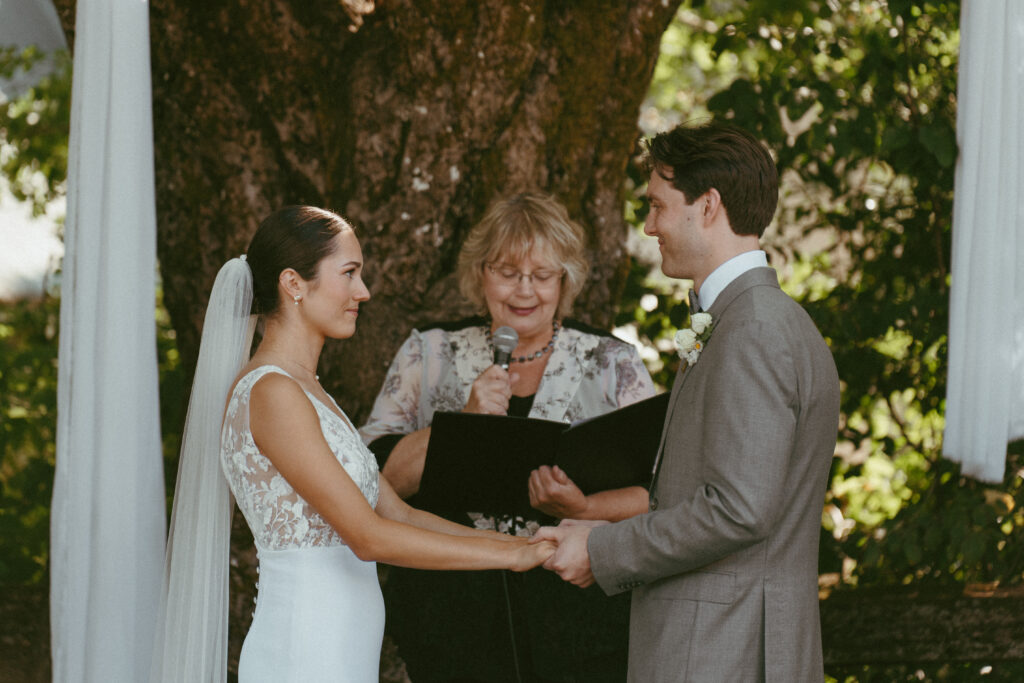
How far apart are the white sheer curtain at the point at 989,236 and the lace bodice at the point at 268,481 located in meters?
2.03

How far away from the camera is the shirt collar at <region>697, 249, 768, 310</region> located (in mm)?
2256

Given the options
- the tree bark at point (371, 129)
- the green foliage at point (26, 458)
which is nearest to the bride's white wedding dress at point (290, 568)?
the tree bark at point (371, 129)

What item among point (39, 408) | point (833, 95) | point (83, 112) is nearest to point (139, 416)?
point (83, 112)

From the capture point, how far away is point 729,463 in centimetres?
206

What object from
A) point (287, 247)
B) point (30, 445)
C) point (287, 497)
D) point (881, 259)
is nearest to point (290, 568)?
point (287, 497)

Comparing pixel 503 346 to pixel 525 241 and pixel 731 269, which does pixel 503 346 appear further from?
pixel 731 269

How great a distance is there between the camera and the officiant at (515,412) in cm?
313

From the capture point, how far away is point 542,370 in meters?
3.29

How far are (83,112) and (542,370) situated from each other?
5.28 feet

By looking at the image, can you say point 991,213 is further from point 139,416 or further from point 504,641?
point 139,416

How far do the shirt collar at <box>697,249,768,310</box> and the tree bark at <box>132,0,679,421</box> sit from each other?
1.86 metres

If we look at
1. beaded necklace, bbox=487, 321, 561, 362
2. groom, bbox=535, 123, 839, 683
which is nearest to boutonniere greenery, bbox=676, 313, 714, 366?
groom, bbox=535, 123, 839, 683

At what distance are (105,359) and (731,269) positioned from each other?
1.87 meters

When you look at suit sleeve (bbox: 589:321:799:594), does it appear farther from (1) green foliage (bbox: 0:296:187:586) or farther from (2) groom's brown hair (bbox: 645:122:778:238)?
(1) green foliage (bbox: 0:296:187:586)
